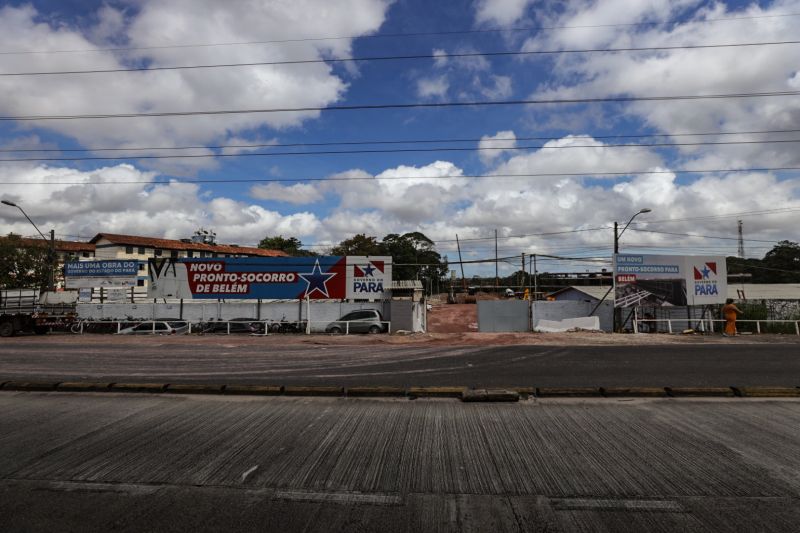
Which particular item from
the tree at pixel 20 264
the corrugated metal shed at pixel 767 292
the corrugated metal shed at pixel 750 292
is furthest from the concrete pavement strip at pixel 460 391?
the tree at pixel 20 264

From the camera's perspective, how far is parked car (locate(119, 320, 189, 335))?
22.5m

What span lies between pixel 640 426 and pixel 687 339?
15.3 m

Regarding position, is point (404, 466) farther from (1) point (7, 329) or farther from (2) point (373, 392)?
(1) point (7, 329)

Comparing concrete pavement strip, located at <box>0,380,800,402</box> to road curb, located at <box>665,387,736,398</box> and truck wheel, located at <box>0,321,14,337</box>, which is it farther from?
truck wheel, located at <box>0,321,14,337</box>

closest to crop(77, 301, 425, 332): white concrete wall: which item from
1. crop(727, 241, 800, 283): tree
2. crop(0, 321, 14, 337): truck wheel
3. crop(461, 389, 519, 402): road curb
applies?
crop(0, 321, 14, 337): truck wheel

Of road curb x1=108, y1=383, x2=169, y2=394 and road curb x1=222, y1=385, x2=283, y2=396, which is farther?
road curb x1=108, y1=383, x2=169, y2=394

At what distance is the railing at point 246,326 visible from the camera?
74.6ft

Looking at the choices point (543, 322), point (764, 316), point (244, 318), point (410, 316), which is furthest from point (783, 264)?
point (244, 318)

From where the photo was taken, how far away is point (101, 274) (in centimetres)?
2731

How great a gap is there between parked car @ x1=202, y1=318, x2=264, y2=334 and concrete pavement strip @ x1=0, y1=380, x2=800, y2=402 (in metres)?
14.3

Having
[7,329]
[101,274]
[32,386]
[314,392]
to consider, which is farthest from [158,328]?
→ [314,392]

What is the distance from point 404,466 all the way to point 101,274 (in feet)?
95.1

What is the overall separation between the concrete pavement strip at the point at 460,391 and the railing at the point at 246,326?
1417 cm

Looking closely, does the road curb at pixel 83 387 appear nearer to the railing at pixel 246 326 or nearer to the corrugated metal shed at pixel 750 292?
the railing at pixel 246 326
